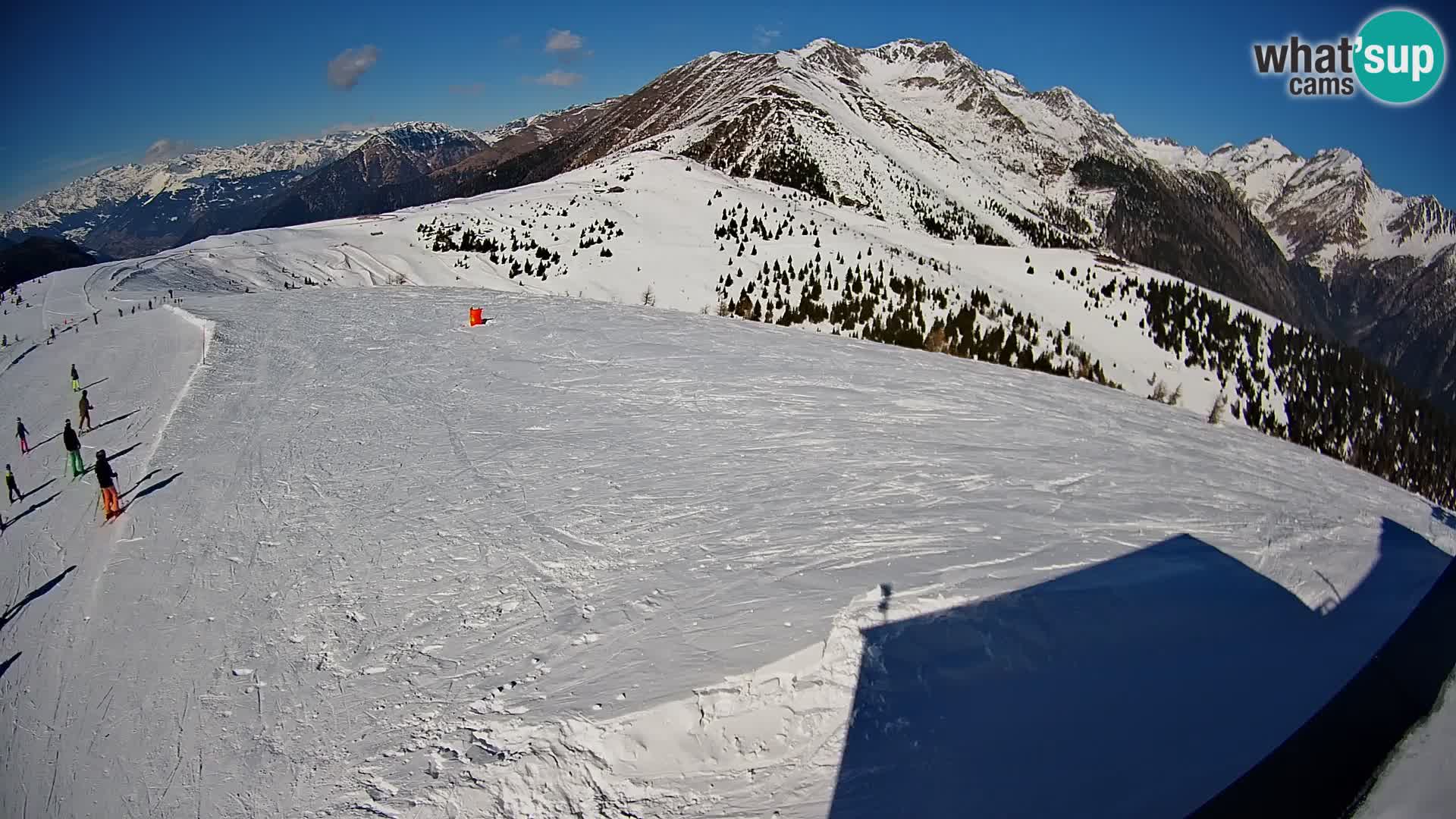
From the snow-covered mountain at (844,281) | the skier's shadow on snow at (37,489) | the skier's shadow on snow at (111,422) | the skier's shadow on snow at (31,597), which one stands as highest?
the snow-covered mountain at (844,281)

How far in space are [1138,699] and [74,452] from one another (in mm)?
15790

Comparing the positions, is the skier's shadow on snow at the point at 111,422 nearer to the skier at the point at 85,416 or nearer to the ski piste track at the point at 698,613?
the skier at the point at 85,416

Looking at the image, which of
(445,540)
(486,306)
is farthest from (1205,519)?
(486,306)

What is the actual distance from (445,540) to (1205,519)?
1016cm

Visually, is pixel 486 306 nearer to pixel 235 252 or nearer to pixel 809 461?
pixel 809 461

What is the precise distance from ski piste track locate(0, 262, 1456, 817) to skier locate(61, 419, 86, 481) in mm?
185

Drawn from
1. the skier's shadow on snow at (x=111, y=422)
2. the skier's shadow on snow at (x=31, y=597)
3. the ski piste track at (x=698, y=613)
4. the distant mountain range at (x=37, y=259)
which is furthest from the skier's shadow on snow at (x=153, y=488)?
the distant mountain range at (x=37, y=259)

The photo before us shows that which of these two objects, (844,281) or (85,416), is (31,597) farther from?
(844,281)

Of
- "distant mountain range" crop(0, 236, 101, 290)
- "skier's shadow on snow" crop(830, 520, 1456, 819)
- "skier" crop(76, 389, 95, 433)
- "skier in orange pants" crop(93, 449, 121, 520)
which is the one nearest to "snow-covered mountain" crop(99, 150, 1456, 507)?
"skier" crop(76, 389, 95, 433)

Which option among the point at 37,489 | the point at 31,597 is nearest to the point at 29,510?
the point at 37,489

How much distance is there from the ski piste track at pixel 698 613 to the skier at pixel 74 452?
185 millimetres

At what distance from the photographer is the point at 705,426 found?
1180cm

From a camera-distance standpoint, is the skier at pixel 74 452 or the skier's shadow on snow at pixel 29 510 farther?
the skier at pixel 74 452

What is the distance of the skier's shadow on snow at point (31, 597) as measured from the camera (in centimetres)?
796
